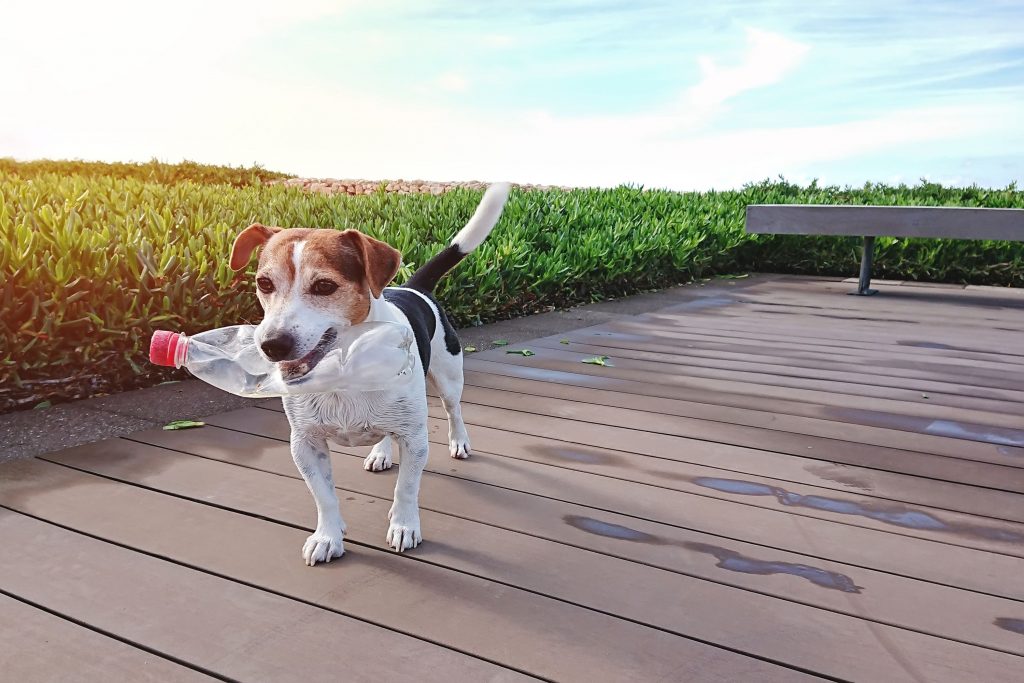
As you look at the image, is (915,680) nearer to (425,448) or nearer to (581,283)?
(425,448)

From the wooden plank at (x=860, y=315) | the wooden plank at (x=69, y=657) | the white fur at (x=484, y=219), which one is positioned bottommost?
the wooden plank at (x=69, y=657)

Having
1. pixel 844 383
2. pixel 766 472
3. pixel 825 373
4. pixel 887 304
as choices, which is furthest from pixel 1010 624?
pixel 887 304

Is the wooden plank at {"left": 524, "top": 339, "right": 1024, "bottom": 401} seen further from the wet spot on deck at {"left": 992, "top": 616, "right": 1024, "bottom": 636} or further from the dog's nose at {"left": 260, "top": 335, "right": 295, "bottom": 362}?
the dog's nose at {"left": 260, "top": 335, "right": 295, "bottom": 362}

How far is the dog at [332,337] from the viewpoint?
2164mm

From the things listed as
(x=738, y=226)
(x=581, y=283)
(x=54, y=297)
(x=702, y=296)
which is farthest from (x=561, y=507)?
(x=738, y=226)

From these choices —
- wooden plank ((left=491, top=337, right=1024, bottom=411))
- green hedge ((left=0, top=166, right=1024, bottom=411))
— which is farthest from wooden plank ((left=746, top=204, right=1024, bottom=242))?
wooden plank ((left=491, top=337, right=1024, bottom=411))

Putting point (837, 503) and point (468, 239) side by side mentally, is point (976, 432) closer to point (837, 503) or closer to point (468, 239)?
point (837, 503)

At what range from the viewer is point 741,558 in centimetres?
261

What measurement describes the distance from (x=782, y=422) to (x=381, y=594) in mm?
2472

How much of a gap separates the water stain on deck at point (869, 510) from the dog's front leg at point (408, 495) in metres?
1.20

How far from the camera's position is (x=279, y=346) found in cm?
208

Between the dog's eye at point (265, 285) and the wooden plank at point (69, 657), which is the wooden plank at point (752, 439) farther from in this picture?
the wooden plank at point (69, 657)

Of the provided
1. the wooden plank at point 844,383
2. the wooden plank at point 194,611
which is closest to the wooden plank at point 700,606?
the wooden plank at point 194,611

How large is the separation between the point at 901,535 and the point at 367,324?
6.34ft
